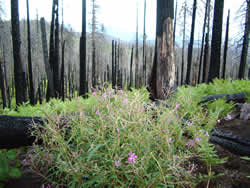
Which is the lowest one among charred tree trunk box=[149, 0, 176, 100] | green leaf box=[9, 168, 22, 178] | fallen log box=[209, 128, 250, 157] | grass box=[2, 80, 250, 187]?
green leaf box=[9, 168, 22, 178]

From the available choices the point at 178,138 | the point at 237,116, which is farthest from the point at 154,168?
the point at 237,116

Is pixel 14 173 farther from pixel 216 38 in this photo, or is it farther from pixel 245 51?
pixel 245 51

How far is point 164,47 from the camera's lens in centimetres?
434

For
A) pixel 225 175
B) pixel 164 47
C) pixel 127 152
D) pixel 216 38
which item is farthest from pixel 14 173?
pixel 216 38

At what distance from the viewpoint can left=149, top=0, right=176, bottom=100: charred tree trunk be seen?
427 centimetres

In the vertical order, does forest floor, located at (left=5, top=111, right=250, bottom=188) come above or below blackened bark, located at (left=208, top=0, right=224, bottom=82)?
below

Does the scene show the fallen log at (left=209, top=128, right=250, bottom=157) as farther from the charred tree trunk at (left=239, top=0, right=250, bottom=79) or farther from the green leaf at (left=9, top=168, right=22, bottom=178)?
the charred tree trunk at (left=239, top=0, right=250, bottom=79)

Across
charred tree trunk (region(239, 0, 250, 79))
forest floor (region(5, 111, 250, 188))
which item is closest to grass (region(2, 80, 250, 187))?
forest floor (region(5, 111, 250, 188))

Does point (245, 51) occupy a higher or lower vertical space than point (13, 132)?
higher

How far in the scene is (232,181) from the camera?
5.79 ft

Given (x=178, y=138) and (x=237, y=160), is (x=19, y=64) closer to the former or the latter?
(x=178, y=138)

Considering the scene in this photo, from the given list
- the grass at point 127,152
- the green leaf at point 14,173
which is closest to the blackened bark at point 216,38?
the grass at point 127,152

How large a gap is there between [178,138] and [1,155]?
235 centimetres

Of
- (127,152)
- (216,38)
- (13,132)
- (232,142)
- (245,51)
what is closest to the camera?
(127,152)
